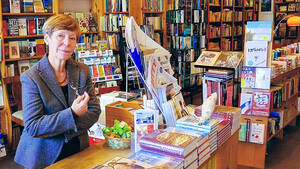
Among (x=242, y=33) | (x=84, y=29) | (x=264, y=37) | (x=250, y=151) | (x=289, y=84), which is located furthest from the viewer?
(x=242, y=33)

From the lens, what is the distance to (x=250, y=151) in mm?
3781

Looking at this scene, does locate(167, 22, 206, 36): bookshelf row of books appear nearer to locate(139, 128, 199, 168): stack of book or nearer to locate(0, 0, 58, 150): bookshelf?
locate(0, 0, 58, 150): bookshelf

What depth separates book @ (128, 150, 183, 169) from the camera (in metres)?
1.43

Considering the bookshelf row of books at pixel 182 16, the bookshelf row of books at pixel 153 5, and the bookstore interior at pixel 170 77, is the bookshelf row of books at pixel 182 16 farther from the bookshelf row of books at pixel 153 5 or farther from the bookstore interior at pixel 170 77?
the bookshelf row of books at pixel 153 5

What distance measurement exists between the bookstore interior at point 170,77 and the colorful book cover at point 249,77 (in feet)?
0.04

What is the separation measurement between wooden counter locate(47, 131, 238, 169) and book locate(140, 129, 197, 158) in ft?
0.65

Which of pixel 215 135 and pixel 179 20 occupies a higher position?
pixel 179 20

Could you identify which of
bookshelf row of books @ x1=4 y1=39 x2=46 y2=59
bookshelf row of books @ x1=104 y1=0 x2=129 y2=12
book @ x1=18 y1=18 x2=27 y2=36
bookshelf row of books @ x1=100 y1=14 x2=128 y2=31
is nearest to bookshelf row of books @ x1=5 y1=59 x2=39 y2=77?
bookshelf row of books @ x1=4 y1=39 x2=46 y2=59

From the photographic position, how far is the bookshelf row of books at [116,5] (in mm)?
5680

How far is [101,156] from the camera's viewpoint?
176 cm

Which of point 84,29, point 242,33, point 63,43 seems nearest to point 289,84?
point 84,29

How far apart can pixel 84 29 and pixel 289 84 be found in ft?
10.8

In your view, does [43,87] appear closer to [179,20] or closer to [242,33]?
[179,20]

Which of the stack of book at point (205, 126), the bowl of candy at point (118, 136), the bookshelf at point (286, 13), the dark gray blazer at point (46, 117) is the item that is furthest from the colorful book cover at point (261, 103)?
the bookshelf at point (286, 13)
